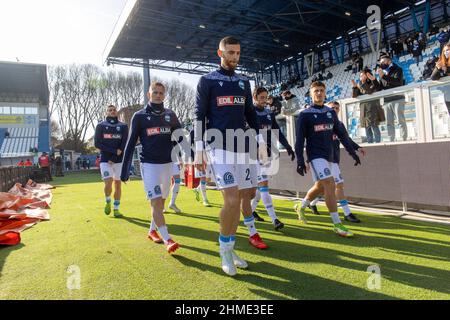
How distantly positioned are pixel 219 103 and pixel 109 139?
435 centimetres

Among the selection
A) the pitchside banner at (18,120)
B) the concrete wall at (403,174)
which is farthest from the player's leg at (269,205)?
the pitchside banner at (18,120)

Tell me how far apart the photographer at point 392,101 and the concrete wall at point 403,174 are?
0.42 meters

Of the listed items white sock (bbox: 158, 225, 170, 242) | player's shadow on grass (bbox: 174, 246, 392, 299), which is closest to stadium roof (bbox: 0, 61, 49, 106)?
white sock (bbox: 158, 225, 170, 242)

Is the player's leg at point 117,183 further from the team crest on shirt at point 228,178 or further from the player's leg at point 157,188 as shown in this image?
the team crest on shirt at point 228,178

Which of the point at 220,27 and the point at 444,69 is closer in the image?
the point at 444,69

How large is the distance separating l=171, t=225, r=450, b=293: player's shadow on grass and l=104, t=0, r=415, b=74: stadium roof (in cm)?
2053

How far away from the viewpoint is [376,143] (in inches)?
267

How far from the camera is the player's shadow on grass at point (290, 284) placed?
102 inches

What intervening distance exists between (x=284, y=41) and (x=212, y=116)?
28812 millimetres

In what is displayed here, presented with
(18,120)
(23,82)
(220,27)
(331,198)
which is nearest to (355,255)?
(331,198)

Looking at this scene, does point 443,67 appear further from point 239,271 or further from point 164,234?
point 164,234

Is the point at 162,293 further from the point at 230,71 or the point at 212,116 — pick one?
the point at 230,71

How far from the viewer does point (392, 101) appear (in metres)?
6.73

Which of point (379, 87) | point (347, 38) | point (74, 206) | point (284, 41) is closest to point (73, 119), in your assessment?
point (284, 41)
